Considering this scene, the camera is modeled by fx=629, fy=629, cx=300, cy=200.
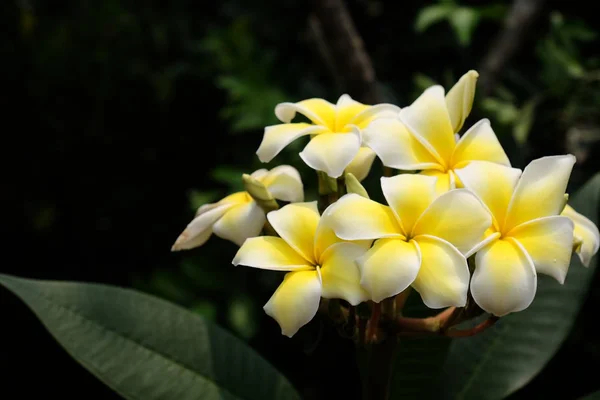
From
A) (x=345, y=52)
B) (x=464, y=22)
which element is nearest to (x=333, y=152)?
(x=345, y=52)

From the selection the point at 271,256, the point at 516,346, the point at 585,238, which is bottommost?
the point at 516,346

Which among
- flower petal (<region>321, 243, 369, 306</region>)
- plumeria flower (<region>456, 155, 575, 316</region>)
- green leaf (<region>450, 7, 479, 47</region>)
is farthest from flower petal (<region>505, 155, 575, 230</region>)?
green leaf (<region>450, 7, 479, 47</region>)

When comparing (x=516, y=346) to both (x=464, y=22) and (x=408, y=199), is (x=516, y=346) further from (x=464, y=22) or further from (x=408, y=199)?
(x=464, y=22)

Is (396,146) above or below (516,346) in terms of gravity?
above

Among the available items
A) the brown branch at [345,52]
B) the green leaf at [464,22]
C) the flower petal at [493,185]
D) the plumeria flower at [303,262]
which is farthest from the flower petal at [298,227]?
the green leaf at [464,22]

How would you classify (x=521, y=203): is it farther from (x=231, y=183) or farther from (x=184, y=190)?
(x=184, y=190)

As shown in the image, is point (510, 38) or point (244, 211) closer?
point (244, 211)

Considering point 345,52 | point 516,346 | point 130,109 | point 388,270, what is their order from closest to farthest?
point 388,270, point 516,346, point 345,52, point 130,109

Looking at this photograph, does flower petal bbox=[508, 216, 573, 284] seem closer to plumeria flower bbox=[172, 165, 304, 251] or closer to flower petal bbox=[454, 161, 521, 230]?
flower petal bbox=[454, 161, 521, 230]
